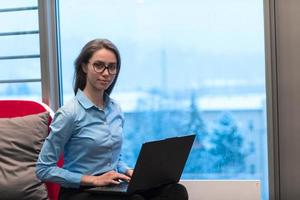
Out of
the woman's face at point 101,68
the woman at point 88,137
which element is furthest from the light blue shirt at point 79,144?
the woman's face at point 101,68

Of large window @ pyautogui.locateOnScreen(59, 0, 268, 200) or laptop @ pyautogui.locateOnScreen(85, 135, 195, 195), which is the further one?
large window @ pyautogui.locateOnScreen(59, 0, 268, 200)

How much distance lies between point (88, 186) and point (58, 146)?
0.22 metres

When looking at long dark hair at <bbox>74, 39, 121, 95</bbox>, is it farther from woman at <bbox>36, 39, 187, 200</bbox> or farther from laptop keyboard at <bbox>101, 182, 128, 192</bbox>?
laptop keyboard at <bbox>101, 182, 128, 192</bbox>

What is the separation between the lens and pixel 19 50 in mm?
2746

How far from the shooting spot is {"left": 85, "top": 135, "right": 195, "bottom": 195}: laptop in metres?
1.58

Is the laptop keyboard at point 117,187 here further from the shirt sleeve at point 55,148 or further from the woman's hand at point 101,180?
the shirt sleeve at point 55,148

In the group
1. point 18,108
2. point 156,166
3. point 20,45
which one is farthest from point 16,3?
point 156,166

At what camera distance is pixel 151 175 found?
5.41ft

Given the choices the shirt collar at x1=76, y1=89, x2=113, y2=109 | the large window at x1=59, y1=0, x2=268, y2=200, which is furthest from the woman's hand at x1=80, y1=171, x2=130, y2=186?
the large window at x1=59, y1=0, x2=268, y2=200

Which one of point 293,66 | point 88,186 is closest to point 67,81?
point 88,186

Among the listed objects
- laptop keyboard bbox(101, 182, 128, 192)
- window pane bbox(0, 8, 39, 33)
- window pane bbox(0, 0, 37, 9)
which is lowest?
laptop keyboard bbox(101, 182, 128, 192)

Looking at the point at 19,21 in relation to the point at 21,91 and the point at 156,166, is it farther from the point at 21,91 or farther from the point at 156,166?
the point at 156,166

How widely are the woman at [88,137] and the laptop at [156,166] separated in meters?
0.04

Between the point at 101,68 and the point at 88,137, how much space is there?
12.0 inches
